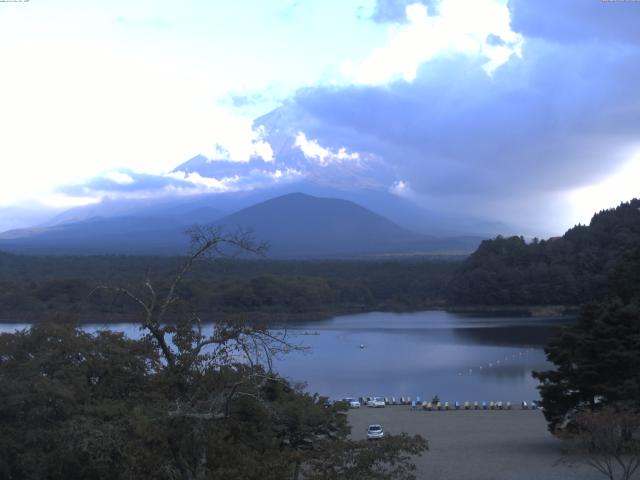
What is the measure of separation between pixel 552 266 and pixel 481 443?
109 feet

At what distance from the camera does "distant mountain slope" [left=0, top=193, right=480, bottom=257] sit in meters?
104

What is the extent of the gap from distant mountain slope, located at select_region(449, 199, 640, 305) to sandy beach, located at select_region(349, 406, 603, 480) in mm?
26022

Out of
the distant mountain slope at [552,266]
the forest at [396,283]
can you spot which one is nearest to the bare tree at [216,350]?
the forest at [396,283]

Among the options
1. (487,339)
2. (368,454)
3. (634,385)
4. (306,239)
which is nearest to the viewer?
(368,454)

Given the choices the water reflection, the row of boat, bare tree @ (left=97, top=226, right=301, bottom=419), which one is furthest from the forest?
bare tree @ (left=97, top=226, right=301, bottom=419)

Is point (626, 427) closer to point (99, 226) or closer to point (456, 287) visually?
point (456, 287)

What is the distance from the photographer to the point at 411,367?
2384 cm

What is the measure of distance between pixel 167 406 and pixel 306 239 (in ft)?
346

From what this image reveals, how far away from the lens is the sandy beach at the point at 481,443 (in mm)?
9531

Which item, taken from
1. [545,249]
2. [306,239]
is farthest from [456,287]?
[306,239]

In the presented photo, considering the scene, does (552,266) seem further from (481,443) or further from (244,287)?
(481,443)

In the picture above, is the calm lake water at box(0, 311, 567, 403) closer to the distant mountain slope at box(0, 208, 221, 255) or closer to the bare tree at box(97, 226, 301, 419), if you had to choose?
the bare tree at box(97, 226, 301, 419)

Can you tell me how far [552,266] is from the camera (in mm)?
43344

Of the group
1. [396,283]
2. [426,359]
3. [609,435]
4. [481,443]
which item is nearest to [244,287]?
[396,283]
